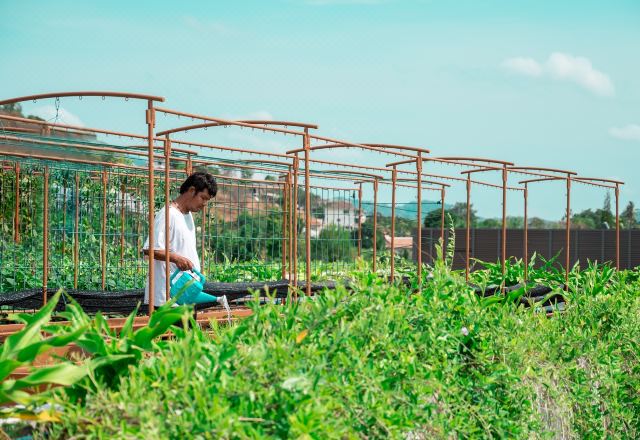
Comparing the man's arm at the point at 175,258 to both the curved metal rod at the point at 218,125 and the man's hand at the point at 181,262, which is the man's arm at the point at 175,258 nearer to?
the man's hand at the point at 181,262

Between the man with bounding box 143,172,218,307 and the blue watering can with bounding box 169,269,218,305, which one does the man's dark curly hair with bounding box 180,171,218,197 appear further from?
the blue watering can with bounding box 169,269,218,305

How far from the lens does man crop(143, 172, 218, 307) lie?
20.4 ft

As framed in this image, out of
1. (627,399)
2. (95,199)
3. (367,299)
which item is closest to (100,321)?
(367,299)

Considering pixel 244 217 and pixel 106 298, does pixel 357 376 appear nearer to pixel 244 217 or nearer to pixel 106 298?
pixel 106 298

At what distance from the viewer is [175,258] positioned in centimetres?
620

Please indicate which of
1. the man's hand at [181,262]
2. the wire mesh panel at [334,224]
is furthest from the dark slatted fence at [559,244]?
the man's hand at [181,262]

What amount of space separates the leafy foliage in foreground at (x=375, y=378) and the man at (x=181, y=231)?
8.76 ft

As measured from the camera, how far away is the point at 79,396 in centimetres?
296

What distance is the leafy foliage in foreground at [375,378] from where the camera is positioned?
8.71 ft

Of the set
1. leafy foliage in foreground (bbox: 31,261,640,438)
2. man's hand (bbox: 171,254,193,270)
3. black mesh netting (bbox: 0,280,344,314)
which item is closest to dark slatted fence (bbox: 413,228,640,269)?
black mesh netting (bbox: 0,280,344,314)

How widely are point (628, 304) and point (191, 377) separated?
392cm

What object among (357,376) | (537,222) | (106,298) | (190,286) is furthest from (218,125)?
(537,222)

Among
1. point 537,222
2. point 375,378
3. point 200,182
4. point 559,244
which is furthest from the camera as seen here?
point 537,222

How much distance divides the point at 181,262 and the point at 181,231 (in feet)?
1.16
